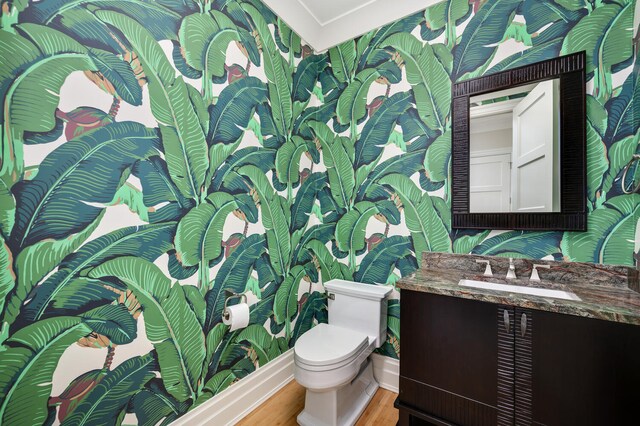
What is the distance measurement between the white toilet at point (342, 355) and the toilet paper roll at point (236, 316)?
35 centimetres

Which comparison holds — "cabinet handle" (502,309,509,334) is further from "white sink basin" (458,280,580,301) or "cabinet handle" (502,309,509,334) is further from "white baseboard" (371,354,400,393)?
"white baseboard" (371,354,400,393)

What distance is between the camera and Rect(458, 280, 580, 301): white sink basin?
1.30 m

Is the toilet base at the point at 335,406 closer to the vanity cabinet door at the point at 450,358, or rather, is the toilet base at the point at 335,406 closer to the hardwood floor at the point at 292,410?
the hardwood floor at the point at 292,410

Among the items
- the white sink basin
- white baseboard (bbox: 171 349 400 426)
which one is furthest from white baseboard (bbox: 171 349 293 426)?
the white sink basin

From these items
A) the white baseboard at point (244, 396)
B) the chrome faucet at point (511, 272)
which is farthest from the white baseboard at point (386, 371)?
the chrome faucet at point (511, 272)

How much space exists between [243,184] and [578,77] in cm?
197

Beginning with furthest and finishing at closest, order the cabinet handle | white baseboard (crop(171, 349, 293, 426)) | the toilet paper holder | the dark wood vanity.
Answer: the toilet paper holder → white baseboard (crop(171, 349, 293, 426)) → the cabinet handle → the dark wood vanity

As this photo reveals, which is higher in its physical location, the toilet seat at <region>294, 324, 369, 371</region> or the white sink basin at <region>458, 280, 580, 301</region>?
the white sink basin at <region>458, 280, 580, 301</region>

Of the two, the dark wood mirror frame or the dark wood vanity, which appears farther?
the dark wood mirror frame

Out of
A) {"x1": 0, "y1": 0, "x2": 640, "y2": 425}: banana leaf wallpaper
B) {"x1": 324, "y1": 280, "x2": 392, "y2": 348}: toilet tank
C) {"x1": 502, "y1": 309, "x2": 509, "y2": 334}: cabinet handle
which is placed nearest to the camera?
{"x1": 0, "y1": 0, "x2": 640, "y2": 425}: banana leaf wallpaper

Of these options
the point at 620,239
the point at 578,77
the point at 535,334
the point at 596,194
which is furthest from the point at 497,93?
the point at 535,334

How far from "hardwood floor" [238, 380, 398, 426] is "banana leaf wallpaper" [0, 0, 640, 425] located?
0.91 feet

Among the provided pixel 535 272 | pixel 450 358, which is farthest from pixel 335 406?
pixel 535 272

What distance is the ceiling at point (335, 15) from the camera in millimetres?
1910
